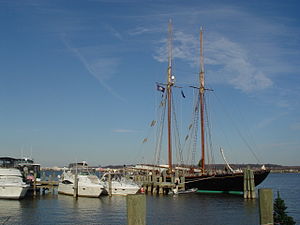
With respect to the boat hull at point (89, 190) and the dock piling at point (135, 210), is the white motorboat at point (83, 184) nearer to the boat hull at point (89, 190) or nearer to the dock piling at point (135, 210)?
the boat hull at point (89, 190)

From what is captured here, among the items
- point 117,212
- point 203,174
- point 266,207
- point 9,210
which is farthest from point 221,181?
point 266,207

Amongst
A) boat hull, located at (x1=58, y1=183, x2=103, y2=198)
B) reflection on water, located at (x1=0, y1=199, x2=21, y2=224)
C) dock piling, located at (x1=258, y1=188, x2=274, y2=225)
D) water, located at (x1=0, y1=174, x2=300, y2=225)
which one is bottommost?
water, located at (x1=0, y1=174, x2=300, y2=225)

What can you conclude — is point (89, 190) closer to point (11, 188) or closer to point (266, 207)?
point (11, 188)

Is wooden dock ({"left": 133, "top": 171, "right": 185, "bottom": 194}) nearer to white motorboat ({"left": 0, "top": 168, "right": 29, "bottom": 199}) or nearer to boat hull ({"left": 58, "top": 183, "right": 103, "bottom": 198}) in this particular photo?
boat hull ({"left": 58, "top": 183, "right": 103, "bottom": 198})

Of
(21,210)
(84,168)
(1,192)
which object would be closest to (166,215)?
(21,210)

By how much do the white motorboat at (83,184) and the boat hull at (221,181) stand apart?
1648 cm

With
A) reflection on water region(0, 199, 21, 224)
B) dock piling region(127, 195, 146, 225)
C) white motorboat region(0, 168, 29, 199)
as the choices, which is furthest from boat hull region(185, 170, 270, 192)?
dock piling region(127, 195, 146, 225)

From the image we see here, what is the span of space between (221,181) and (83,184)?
2184 cm

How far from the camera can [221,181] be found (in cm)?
6044

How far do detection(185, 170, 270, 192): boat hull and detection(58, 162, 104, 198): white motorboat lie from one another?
1648 centimetres

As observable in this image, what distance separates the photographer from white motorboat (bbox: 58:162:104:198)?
51906 millimetres

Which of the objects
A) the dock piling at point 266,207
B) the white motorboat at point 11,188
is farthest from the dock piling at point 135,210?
the white motorboat at point 11,188

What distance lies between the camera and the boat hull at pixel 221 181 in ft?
195

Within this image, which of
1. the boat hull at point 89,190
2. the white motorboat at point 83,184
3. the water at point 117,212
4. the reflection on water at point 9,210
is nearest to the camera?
the water at point 117,212
